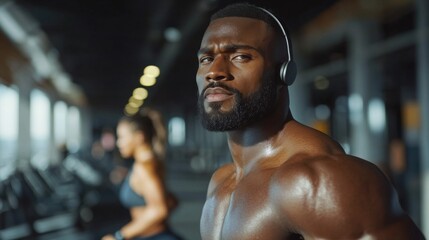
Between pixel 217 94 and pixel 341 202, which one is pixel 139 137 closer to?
pixel 217 94

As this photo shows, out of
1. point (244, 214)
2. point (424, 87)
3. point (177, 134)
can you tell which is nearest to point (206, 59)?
point (244, 214)

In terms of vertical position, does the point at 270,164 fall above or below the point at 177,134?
below

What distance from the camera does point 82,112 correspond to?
36188mm

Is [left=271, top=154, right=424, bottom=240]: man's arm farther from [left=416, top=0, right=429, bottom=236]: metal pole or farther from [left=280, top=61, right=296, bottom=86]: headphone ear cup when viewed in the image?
[left=416, top=0, right=429, bottom=236]: metal pole

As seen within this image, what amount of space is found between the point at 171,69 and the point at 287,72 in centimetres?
1186

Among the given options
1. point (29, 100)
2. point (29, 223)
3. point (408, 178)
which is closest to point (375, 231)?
point (29, 223)

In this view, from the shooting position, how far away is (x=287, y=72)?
1234mm

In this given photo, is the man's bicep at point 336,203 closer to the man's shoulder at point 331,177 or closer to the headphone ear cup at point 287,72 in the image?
the man's shoulder at point 331,177

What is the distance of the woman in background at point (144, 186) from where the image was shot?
2.88 meters

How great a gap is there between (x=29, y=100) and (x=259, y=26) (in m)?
13.7

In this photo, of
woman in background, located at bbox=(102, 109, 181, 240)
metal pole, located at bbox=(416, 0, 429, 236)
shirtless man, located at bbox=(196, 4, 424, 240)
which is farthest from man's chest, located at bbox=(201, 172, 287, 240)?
metal pole, located at bbox=(416, 0, 429, 236)

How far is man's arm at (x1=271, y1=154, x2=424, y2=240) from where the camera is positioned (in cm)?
98

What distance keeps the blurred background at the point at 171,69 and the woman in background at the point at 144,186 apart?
0.35m

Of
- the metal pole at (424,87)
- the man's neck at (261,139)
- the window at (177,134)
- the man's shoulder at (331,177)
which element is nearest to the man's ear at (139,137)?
the man's neck at (261,139)
